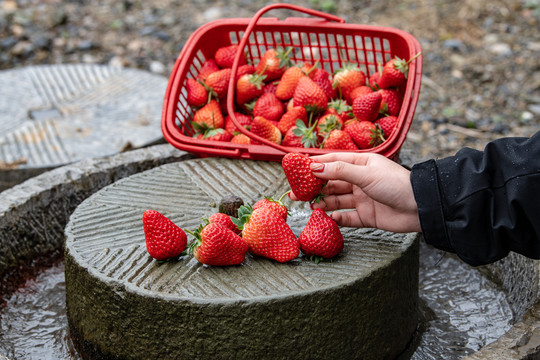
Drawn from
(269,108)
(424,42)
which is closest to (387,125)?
(269,108)

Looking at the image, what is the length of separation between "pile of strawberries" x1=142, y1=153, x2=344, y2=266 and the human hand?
3.3 inches

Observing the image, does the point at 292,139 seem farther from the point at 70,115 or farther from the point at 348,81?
the point at 70,115

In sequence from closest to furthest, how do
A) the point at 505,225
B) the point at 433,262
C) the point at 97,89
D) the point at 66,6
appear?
the point at 505,225 < the point at 433,262 < the point at 97,89 < the point at 66,6

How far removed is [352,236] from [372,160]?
0.27 metres

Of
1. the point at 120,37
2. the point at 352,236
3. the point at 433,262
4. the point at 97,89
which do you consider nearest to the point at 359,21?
the point at 120,37

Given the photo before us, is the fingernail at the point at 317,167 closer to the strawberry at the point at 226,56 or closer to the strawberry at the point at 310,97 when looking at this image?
the strawberry at the point at 310,97

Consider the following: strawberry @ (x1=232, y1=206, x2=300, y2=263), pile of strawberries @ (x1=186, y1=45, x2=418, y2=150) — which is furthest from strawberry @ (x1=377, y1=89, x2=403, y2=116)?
strawberry @ (x1=232, y1=206, x2=300, y2=263)

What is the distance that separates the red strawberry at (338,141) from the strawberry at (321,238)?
0.45 metres

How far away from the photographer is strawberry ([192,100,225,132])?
8.06ft

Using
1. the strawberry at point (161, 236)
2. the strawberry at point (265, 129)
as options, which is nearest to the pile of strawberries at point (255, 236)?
the strawberry at point (161, 236)

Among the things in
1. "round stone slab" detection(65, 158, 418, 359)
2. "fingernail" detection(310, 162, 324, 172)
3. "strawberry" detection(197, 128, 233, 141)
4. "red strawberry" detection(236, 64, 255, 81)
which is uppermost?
"fingernail" detection(310, 162, 324, 172)

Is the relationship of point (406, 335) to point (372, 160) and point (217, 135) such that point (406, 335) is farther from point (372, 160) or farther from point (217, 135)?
point (217, 135)

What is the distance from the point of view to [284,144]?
2.31 m

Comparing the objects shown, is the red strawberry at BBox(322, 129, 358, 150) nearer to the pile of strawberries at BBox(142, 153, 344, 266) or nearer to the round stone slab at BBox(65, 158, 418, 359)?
the round stone slab at BBox(65, 158, 418, 359)
